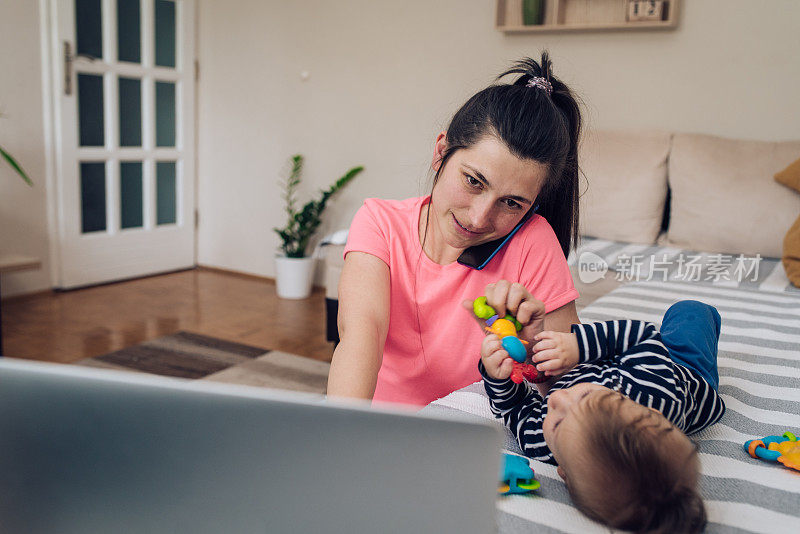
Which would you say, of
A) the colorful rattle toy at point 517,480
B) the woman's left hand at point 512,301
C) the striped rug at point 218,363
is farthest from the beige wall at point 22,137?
the colorful rattle toy at point 517,480

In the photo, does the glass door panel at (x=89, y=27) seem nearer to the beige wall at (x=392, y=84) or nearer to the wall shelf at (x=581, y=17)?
the beige wall at (x=392, y=84)

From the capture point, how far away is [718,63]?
296 centimetres

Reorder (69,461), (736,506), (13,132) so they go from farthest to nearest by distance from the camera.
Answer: (13,132) → (736,506) → (69,461)

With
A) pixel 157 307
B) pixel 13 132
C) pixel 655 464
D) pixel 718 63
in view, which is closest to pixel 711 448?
pixel 655 464

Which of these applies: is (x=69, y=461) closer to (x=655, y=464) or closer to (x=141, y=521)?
(x=141, y=521)

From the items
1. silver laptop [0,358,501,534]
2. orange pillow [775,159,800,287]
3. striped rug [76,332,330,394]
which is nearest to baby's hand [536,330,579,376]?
silver laptop [0,358,501,534]

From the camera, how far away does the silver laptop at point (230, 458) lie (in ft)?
1.17

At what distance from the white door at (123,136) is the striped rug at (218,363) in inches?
45.6

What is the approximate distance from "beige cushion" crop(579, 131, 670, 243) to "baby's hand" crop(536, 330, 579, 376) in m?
1.92

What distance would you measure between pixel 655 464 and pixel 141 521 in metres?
0.47

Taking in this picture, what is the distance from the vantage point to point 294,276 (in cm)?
387

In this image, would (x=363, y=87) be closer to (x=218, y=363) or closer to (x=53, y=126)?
(x=53, y=126)

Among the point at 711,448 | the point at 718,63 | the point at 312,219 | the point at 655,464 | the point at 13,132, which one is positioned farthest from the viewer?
the point at 312,219

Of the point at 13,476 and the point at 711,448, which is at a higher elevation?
the point at 13,476
